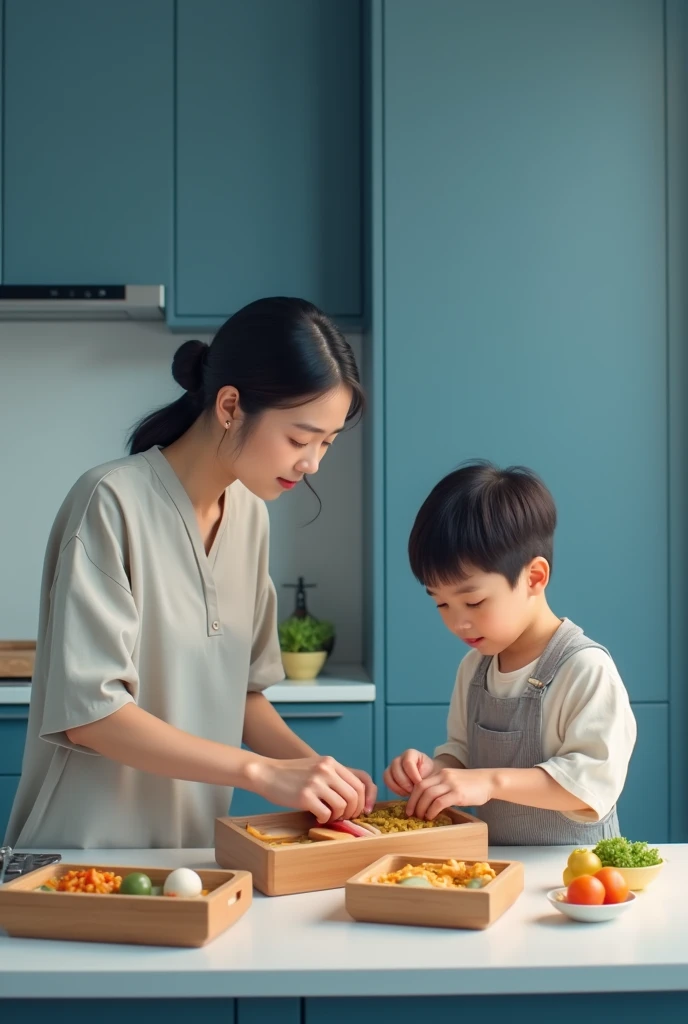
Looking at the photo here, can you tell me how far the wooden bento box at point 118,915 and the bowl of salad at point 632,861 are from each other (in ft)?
1.35

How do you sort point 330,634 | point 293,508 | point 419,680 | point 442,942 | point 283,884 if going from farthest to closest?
point 293,508
point 330,634
point 419,680
point 283,884
point 442,942

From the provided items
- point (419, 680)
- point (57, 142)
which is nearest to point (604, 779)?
point (419, 680)

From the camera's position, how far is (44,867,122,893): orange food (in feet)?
3.47

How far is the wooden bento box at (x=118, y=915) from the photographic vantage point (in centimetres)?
98

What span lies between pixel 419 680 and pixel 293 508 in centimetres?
77

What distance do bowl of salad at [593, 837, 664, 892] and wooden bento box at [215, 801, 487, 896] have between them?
15cm

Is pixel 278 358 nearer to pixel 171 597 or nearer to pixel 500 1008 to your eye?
pixel 171 597

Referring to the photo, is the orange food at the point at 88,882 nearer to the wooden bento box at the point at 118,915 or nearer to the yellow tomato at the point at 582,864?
the wooden bento box at the point at 118,915

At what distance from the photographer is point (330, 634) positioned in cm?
286

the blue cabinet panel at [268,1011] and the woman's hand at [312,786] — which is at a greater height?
the woman's hand at [312,786]

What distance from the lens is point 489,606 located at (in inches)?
57.2

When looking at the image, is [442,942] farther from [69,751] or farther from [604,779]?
[69,751]

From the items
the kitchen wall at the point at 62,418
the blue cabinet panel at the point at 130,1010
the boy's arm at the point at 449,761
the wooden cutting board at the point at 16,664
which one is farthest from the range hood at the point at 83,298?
the blue cabinet panel at the point at 130,1010

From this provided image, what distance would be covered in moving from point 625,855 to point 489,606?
1.28ft
